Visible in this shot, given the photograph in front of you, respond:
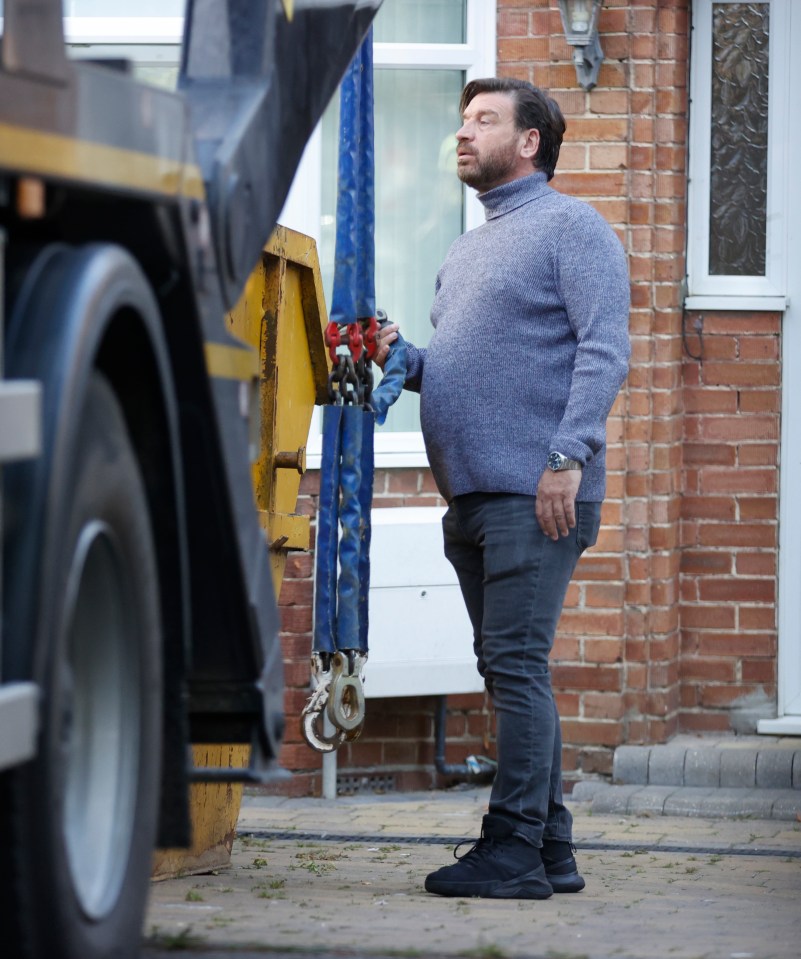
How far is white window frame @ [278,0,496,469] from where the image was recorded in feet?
21.2

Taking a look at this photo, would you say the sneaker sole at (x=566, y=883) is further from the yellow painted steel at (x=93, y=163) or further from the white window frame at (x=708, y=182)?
the white window frame at (x=708, y=182)

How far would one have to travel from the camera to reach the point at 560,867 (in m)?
4.47

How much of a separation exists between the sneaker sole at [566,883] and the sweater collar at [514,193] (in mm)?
1623

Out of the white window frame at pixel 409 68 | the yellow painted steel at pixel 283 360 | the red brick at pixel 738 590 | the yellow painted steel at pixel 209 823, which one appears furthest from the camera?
the red brick at pixel 738 590

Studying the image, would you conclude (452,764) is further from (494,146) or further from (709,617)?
(494,146)

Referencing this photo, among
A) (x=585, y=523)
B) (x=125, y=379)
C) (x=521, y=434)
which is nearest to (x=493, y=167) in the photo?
(x=521, y=434)

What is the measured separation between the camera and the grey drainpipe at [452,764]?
659 cm

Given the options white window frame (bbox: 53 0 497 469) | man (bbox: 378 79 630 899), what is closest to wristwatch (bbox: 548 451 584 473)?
man (bbox: 378 79 630 899)

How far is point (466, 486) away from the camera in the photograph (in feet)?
14.5

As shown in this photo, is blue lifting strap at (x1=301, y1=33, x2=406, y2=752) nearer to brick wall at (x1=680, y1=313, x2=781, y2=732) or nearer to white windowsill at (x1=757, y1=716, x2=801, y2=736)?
brick wall at (x1=680, y1=313, x2=781, y2=732)

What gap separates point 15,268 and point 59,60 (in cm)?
27

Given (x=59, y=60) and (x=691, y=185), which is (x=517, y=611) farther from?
(x=691, y=185)

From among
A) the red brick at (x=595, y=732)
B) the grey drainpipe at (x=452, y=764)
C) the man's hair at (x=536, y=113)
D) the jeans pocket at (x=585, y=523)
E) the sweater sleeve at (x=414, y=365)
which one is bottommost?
the grey drainpipe at (x=452, y=764)

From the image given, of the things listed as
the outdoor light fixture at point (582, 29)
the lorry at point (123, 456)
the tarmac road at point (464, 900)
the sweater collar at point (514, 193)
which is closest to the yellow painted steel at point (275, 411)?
the tarmac road at point (464, 900)
